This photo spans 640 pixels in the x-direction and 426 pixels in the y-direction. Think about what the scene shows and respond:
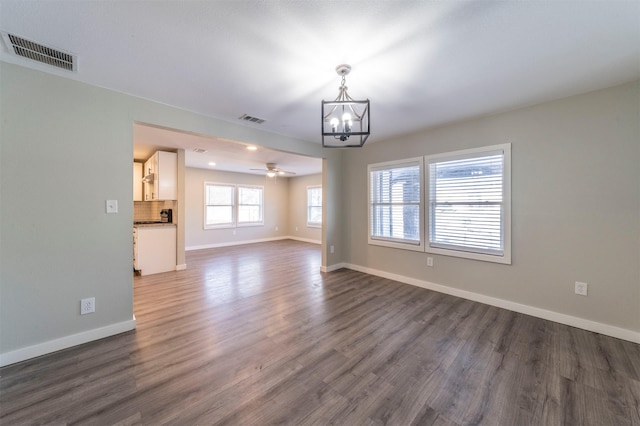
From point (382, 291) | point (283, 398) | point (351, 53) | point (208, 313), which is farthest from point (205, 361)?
point (351, 53)

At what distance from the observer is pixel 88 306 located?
93.7 inches

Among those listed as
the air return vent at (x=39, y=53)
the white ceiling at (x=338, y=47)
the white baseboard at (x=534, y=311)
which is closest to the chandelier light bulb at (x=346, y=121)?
the white ceiling at (x=338, y=47)

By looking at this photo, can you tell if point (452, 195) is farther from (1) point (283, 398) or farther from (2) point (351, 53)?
(1) point (283, 398)

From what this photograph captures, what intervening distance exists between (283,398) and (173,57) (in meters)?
2.78

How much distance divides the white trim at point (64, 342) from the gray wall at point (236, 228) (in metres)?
5.11

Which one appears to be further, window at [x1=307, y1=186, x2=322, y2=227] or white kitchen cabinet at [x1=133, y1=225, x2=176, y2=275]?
window at [x1=307, y1=186, x2=322, y2=227]

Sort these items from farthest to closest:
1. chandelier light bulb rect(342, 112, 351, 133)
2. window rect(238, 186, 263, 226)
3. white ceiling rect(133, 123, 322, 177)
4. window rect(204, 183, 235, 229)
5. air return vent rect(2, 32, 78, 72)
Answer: window rect(238, 186, 263, 226) < window rect(204, 183, 235, 229) < white ceiling rect(133, 123, 322, 177) < chandelier light bulb rect(342, 112, 351, 133) < air return vent rect(2, 32, 78, 72)

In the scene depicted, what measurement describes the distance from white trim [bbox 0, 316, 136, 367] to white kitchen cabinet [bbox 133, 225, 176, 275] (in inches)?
91.2

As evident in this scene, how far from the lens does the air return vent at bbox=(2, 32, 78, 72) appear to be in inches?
69.8

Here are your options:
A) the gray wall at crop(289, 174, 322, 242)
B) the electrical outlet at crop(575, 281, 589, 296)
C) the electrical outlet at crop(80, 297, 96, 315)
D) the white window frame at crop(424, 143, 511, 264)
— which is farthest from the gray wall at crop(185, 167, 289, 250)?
the electrical outlet at crop(575, 281, 589, 296)

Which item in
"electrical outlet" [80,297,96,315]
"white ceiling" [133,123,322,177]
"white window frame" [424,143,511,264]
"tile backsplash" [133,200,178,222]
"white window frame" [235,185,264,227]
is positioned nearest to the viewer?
"electrical outlet" [80,297,96,315]

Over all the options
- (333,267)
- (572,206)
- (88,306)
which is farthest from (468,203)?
(88,306)

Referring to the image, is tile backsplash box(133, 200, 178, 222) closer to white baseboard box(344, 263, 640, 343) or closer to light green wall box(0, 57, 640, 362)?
light green wall box(0, 57, 640, 362)

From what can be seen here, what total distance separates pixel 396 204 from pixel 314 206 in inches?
197
